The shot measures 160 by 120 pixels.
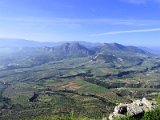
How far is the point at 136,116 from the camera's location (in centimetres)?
10306

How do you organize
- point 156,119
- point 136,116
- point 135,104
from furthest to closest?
point 135,104, point 136,116, point 156,119

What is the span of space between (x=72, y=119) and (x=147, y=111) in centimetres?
2432

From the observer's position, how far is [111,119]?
108m

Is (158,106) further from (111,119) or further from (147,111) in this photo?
(111,119)

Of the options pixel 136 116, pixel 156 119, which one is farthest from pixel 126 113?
pixel 156 119

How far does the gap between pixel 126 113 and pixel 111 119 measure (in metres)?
5.46

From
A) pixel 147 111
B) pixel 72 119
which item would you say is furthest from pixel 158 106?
pixel 72 119

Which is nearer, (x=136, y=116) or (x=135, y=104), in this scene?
(x=136, y=116)

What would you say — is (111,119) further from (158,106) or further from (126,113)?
(158,106)

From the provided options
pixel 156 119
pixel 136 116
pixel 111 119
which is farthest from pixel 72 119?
pixel 156 119

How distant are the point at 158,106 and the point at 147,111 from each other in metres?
4.60

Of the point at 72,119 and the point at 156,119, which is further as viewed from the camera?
the point at 72,119

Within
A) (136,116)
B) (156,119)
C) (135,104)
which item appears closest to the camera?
(156,119)

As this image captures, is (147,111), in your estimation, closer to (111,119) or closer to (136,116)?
(136,116)
